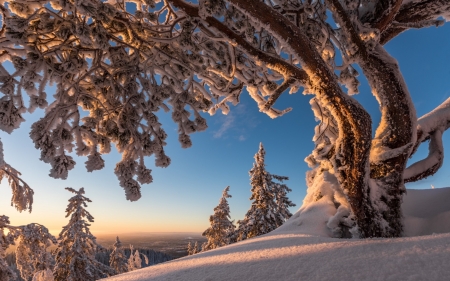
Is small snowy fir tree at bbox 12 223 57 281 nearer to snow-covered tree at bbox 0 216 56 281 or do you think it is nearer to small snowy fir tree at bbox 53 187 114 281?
snow-covered tree at bbox 0 216 56 281

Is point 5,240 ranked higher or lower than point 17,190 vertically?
lower

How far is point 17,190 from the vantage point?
25.9 feet

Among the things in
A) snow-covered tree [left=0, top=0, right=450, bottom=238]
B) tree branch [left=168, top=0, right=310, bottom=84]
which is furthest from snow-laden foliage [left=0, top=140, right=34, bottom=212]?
tree branch [left=168, top=0, right=310, bottom=84]

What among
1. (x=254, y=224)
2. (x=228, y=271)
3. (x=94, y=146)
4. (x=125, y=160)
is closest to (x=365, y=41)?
(x=228, y=271)

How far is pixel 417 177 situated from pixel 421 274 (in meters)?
3.73

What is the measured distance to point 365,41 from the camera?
10.9 feet

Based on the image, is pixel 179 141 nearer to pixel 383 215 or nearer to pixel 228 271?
pixel 228 271

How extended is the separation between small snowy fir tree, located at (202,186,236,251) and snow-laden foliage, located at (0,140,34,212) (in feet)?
52.1

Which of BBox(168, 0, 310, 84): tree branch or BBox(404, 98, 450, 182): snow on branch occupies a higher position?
BBox(168, 0, 310, 84): tree branch

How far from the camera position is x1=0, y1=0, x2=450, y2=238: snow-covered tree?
285cm

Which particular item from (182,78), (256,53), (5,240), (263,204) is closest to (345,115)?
(256,53)

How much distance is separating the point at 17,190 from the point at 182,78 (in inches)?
317

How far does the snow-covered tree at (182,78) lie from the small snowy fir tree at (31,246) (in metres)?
7.95

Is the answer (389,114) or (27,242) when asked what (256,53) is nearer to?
(389,114)
